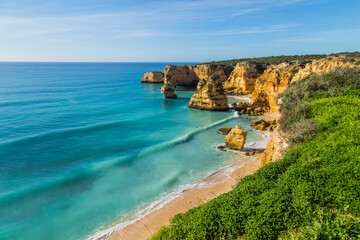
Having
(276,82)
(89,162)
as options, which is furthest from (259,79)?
(89,162)

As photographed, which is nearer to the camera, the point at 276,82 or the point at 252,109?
the point at 276,82

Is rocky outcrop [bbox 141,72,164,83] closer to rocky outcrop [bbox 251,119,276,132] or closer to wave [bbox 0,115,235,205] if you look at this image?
wave [bbox 0,115,235,205]

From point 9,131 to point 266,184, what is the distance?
34.0 m

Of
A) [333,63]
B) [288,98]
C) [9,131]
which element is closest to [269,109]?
[333,63]

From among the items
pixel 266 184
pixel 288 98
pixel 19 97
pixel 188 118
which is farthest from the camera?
pixel 19 97

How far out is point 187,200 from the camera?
596 inches

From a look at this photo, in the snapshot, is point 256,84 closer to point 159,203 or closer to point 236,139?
point 236,139

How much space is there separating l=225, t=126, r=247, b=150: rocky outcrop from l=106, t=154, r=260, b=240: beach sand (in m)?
2.21

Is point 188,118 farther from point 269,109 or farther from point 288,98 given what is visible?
point 288,98

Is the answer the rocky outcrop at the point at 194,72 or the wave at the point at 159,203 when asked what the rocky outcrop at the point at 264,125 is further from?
the rocky outcrop at the point at 194,72

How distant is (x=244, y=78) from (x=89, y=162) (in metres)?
47.7

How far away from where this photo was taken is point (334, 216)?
18.9ft

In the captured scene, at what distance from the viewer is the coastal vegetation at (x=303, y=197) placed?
5.73 meters

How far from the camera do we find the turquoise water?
1391cm
